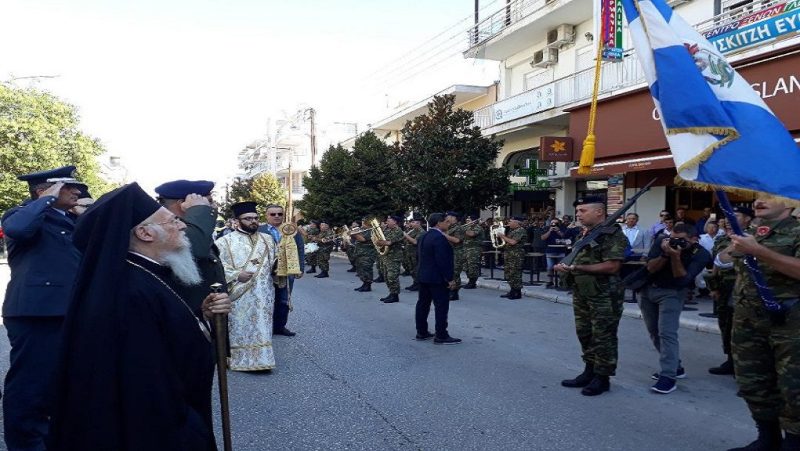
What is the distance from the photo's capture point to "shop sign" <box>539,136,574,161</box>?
17.0 meters

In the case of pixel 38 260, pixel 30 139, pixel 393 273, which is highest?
pixel 30 139

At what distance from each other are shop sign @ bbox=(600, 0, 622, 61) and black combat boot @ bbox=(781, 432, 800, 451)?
40.6 feet

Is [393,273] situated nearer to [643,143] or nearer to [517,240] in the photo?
[517,240]

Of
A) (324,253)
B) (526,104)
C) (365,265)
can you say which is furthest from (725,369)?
(526,104)

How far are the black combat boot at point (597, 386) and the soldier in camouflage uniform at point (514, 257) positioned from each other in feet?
23.4

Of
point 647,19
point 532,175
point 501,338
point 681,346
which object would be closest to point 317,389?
point 501,338

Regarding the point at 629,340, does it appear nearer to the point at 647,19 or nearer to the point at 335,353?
the point at 335,353

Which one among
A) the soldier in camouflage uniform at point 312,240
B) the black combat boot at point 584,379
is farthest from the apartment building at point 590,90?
the black combat boot at point 584,379

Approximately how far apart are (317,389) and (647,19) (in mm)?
4341

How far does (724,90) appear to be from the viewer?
155 inches

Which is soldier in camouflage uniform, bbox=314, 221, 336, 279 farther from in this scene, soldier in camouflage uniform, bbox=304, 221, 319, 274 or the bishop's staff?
the bishop's staff

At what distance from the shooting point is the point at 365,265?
47.9ft

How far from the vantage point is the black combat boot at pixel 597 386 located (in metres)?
5.52

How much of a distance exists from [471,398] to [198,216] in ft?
9.70
